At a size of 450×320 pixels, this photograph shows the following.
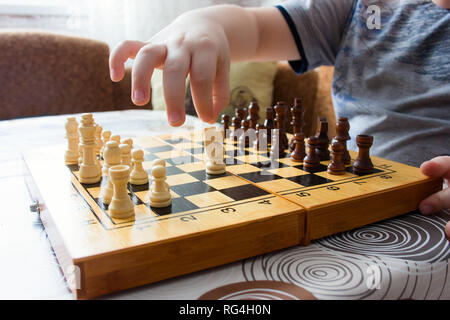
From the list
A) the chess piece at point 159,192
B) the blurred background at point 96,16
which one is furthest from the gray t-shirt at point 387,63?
the blurred background at point 96,16

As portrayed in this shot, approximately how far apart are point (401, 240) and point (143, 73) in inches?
21.0

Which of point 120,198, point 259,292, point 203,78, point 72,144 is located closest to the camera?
point 259,292

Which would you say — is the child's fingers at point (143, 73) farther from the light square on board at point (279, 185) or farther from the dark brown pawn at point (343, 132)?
the dark brown pawn at point (343, 132)

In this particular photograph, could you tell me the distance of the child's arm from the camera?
766mm

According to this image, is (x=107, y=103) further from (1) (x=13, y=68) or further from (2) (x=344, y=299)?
(2) (x=344, y=299)

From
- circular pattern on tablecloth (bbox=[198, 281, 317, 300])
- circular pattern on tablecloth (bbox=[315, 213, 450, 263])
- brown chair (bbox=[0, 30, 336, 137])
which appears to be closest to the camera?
circular pattern on tablecloth (bbox=[198, 281, 317, 300])

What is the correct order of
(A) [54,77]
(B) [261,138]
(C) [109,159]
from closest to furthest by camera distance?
(C) [109,159], (B) [261,138], (A) [54,77]

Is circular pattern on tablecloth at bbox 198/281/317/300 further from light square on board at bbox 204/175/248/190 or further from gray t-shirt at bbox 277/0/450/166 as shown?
gray t-shirt at bbox 277/0/450/166

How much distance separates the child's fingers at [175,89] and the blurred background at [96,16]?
1.90 m

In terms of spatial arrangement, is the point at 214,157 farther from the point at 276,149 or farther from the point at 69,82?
the point at 69,82

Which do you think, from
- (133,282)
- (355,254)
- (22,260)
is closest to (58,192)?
(22,260)

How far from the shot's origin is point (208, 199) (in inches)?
26.3

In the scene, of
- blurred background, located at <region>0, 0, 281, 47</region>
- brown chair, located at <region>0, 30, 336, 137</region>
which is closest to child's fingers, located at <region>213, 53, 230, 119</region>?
brown chair, located at <region>0, 30, 336, 137</region>

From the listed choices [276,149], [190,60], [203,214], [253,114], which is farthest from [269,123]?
[203,214]
